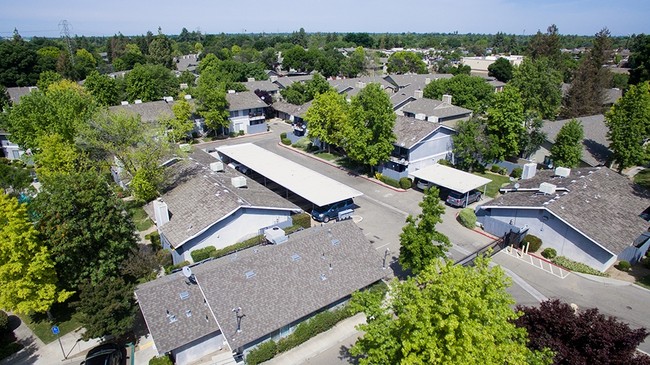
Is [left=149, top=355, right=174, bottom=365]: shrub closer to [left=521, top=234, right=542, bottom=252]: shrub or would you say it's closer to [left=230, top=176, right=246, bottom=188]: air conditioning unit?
[left=230, top=176, right=246, bottom=188]: air conditioning unit

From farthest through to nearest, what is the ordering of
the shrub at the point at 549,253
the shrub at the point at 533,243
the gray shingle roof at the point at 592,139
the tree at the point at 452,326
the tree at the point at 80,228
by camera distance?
the gray shingle roof at the point at 592,139
the shrub at the point at 533,243
the shrub at the point at 549,253
the tree at the point at 80,228
the tree at the point at 452,326

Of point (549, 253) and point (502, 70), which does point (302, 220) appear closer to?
point (549, 253)

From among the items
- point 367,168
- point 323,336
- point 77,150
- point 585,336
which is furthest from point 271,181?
point 585,336

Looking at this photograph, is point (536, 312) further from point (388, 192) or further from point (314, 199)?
point (388, 192)

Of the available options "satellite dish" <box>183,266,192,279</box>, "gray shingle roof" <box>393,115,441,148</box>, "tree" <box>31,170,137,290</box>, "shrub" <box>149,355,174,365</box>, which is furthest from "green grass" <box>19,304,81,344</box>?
"gray shingle roof" <box>393,115,441,148</box>

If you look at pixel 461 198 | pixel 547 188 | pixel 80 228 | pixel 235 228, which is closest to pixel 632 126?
pixel 547 188

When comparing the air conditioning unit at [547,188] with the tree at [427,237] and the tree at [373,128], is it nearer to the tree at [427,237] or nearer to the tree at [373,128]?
the tree at [427,237]

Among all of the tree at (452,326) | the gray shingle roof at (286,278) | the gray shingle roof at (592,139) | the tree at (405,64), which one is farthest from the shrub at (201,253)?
the tree at (405,64)

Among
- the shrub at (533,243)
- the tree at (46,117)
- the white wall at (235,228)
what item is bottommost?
the shrub at (533,243)
